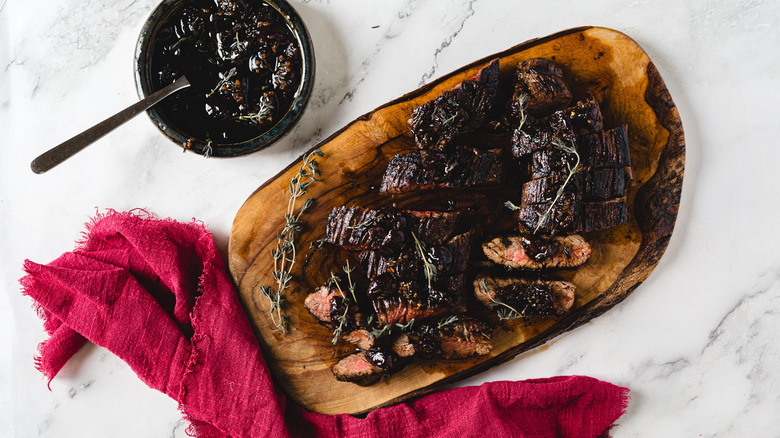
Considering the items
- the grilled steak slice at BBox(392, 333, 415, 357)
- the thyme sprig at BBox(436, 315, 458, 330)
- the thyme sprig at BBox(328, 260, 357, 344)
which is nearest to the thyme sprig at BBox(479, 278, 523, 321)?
the thyme sprig at BBox(436, 315, 458, 330)

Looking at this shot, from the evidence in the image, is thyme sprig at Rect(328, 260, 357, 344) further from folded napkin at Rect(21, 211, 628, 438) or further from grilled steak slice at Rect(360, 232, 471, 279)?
folded napkin at Rect(21, 211, 628, 438)

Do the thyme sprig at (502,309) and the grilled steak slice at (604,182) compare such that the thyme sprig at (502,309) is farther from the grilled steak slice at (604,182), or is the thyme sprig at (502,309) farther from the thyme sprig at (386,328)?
the grilled steak slice at (604,182)

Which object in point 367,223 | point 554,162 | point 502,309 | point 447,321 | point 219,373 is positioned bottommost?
point 502,309

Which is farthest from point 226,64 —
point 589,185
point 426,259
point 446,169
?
point 589,185

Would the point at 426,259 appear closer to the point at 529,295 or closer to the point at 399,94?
the point at 529,295

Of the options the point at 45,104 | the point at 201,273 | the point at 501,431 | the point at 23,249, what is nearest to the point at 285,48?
the point at 201,273

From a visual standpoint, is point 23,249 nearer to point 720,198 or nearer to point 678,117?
point 678,117

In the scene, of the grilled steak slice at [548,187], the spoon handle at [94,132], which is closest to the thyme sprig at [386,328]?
the grilled steak slice at [548,187]
